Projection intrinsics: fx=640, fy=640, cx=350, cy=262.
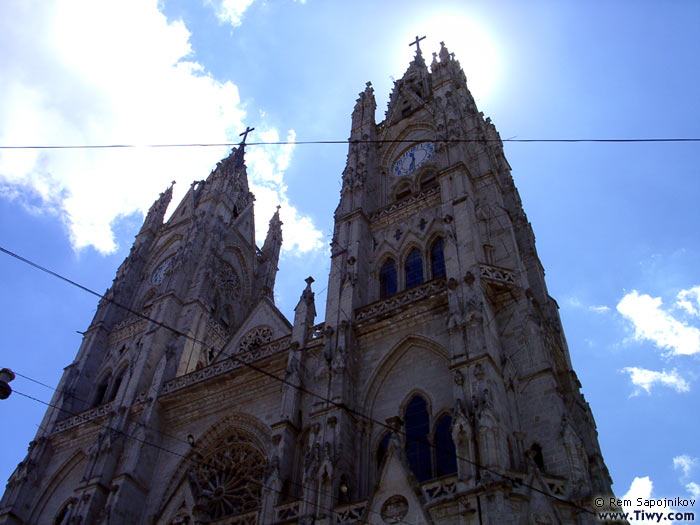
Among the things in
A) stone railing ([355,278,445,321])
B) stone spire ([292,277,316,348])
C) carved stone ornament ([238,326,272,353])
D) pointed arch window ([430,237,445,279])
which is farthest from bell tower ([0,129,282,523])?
pointed arch window ([430,237,445,279])

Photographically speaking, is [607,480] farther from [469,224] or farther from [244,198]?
[244,198]

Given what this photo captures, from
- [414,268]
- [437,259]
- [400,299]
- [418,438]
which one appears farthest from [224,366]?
[418,438]

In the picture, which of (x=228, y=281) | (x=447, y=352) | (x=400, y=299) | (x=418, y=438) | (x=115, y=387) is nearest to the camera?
(x=418, y=438)

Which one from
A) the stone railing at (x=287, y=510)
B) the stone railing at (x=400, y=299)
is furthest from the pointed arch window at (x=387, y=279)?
the stone railing at (x=287, y=510)

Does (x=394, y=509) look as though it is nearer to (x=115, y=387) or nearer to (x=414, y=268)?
(x=414, y=268)

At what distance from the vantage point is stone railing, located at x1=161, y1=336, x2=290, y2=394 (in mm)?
20844

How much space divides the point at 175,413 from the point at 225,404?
84.5 inches

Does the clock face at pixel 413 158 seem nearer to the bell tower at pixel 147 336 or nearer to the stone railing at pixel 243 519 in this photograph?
the bell tower at pixel 147 336

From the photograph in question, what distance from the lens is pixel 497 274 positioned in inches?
682

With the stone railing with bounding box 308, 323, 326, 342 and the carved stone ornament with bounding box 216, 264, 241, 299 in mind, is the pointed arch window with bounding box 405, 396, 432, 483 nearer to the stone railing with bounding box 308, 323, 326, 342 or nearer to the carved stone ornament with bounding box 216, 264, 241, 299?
the stone railing with bounding box 308, 323, 326, 342

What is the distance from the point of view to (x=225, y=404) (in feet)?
66.8

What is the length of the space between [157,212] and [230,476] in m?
21.4

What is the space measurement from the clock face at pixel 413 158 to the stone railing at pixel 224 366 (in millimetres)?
9003

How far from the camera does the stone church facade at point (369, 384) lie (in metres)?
13.4
